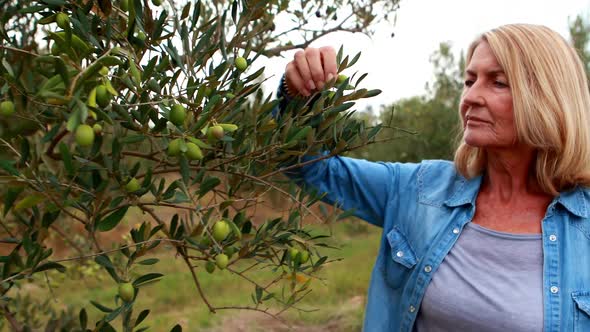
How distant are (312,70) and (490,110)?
61 cm

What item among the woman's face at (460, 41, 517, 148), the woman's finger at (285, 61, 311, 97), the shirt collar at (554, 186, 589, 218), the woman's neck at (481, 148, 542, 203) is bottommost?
the shirt collar at (554, 186, 589, 218)

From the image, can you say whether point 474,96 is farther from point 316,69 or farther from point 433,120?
point 433,120

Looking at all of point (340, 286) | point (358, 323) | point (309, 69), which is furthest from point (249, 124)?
point (340, 286)

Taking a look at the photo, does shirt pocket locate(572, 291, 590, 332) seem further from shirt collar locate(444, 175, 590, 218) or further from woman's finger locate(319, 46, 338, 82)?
woman's finger locate(319, 46, 338, 82)

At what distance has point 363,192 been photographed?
2031 millimetres

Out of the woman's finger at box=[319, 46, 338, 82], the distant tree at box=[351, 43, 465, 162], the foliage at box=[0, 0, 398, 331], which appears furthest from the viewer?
the distant tree at box=[351, 43, 465, 162]

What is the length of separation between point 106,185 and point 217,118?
0.25 metres

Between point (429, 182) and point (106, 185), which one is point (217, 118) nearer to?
point (106, 185)

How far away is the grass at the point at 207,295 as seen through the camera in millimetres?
5755

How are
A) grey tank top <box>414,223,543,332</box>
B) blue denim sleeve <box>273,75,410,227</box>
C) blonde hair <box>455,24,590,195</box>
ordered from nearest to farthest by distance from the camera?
grey tank top <box>414,223,543,332</box>
blonde hair <box>455,24,590,195</box>
blue denim sleeve <box>273,75,410,227</box>

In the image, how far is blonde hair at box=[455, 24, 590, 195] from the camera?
1813 millimetres

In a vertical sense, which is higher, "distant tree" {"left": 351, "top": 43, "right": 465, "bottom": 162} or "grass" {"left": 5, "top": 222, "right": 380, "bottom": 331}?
"distant tree" {"left": 351, "top": 43, "right": 465, "bottom": 162}

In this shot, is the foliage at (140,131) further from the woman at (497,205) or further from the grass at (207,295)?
the grass at (207,295)

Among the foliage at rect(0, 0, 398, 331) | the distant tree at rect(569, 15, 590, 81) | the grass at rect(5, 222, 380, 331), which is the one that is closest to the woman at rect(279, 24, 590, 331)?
the foliage at rect(0, 0, 398, 331)
